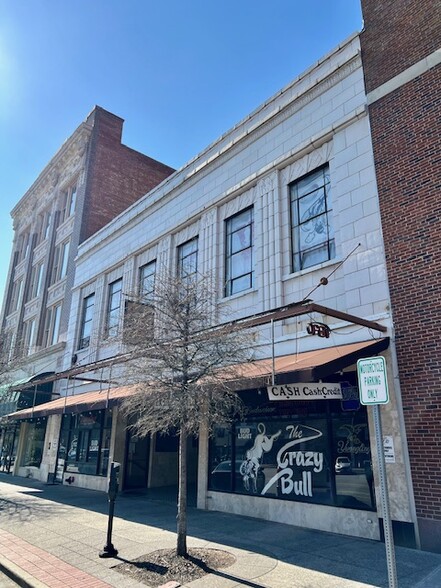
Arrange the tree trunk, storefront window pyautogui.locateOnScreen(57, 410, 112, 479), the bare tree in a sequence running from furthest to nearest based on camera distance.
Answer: storefront window pyautogui.locateOnScreen(57, 410, 112, 479), the bare tree, the tree trunk

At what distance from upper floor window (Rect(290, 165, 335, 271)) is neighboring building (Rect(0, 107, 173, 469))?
50.9 ft

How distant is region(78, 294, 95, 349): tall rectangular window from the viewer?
2131 centimetres

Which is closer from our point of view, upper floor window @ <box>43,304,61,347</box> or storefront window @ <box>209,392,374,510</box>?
storefront window @ <box>209,392,374,510</box>

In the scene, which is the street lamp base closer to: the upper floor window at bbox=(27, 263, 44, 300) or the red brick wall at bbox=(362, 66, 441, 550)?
the red brick wall at bbox=(362, 66, 441, 550)

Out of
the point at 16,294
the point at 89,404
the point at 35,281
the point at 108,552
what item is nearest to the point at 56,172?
the point at 35,281

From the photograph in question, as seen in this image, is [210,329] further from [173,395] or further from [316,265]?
[316,265]

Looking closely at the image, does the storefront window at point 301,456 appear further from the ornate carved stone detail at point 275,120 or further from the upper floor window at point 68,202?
the upper floor window at point 68,202

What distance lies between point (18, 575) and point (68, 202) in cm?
2453

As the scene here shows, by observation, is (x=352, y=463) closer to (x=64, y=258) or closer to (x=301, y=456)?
(x=301, y=456)

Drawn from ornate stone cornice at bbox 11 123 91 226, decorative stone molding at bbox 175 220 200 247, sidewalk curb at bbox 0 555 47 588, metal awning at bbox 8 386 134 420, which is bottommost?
sidewalk curb at bbox 0 555 47 588

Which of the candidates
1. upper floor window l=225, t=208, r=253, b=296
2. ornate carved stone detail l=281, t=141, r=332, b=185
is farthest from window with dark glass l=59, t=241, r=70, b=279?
ornate carved stone detail l=281, t=141, r=332, b=185

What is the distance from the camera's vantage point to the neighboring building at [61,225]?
2405 cm

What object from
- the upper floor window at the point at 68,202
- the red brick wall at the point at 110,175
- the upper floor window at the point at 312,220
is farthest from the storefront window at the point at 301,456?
the upper floor window at the point at 68,202

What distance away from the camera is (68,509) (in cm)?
1259
